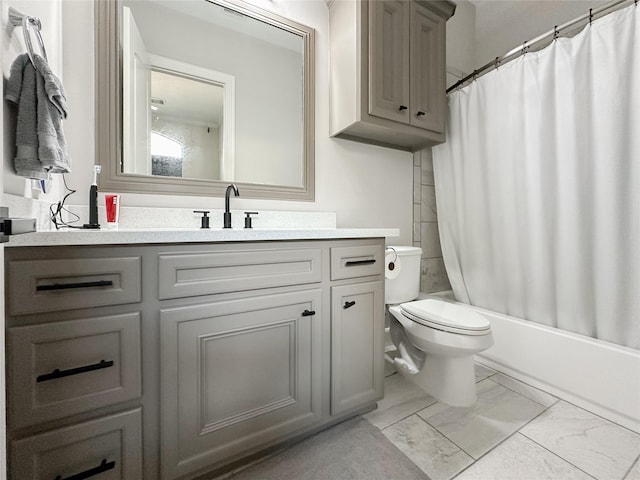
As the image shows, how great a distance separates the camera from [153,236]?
80 cm

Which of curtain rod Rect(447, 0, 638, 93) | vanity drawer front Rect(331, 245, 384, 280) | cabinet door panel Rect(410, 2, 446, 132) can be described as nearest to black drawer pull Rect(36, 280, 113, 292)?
vanity drawer front Rect(331, 245, 384, 280)

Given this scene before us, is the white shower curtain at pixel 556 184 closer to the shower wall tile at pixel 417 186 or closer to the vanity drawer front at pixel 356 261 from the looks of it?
the shower wall tile at pixel 417 186

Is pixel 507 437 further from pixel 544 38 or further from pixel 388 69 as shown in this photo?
pixel 544 38

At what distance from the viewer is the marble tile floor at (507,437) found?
40.2 inches

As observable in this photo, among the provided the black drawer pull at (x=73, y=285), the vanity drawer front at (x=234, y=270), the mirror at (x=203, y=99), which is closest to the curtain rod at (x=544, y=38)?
A: the mirror at (x=203, y=99)

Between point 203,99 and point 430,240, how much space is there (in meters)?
1.90

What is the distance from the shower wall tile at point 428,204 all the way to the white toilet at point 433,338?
1.92ft

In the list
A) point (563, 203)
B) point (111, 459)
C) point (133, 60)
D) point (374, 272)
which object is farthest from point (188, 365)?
point (563, 203)

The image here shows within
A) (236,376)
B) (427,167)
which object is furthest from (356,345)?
(427,167)

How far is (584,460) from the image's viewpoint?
106 centimetres

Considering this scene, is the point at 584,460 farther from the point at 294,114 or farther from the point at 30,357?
the point at 294,114

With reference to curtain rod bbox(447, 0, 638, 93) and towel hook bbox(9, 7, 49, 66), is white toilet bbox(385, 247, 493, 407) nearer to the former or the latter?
curtain rod bbox(447, 0, 638, 93)

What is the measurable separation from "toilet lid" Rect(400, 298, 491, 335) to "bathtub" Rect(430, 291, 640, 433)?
0.39 m

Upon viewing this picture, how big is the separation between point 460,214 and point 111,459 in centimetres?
220
